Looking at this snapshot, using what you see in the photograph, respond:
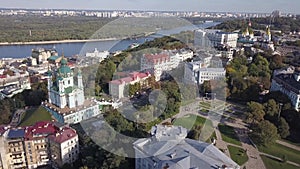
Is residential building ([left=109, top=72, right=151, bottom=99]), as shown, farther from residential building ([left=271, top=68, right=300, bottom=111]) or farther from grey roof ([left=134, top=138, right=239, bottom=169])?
residential building ([left=271, top=68, right=300, bottom=111])

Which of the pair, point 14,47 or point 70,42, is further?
point 70,42

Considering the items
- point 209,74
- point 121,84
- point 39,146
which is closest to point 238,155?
point 39,146

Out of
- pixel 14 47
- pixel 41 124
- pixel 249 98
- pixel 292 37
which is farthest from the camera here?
pixel 14 47

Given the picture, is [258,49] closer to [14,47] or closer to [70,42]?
[70,42]

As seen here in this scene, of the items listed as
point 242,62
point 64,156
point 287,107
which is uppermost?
point 242,62

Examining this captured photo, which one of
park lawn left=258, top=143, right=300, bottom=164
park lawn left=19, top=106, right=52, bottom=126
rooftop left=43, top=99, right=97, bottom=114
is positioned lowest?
park lawn left=258, top=143, right=300, bottom=164

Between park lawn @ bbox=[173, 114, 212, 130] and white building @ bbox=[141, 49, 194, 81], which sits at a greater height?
white building @ bbox=[141, 49, 194, 81]

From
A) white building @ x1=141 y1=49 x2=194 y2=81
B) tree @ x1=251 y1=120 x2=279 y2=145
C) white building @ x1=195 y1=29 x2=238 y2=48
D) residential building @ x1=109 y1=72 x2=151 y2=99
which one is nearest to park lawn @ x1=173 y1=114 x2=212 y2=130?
tree @ x1=251 y1=120 x2=279 y2=145

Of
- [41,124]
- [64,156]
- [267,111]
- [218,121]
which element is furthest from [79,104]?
[267,111]
